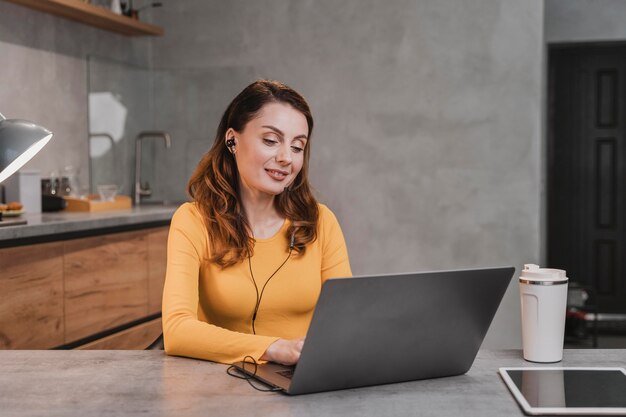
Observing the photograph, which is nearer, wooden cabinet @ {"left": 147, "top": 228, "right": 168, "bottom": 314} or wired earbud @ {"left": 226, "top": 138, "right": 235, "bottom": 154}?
wired earbud @ {"left": 226, "top": 138, "right": 235, "bottom": 154}

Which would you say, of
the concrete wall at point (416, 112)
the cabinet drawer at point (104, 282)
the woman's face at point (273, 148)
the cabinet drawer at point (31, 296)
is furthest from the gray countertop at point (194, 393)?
the concrete wall at point (416, 112)

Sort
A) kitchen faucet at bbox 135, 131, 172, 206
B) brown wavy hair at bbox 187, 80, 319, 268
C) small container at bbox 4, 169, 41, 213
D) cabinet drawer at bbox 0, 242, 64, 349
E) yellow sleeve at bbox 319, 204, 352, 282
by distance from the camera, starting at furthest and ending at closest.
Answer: kitchen faucet at bbox 135, 131, 172, 206 → small container at bbox 4, 169, 41, 213 → cabinet drawer at bbox 0, 242, 64, 349 → yellow sleeve at bbox 319, 204, 352, 282 → brown wavy hair at bbox 187, 80, 319, 268

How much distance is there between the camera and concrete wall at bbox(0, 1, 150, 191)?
143 inches

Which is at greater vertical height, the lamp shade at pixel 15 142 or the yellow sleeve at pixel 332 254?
the lamp shade at pixel 15 142

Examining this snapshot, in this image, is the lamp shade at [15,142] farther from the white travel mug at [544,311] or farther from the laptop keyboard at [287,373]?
the white travel mug at [544,311]

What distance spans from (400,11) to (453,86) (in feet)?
1.71

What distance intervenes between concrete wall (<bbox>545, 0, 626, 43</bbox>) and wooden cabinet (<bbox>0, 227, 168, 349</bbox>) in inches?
149

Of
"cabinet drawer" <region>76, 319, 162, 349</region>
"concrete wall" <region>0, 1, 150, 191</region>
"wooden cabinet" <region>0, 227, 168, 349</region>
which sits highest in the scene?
"concrete wall" <region>0, 1, 150, 191</region>

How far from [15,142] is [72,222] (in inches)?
64.4

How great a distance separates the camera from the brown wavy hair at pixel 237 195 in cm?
196

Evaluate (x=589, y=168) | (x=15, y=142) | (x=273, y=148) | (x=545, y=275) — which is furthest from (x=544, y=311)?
(x=589, y=168)

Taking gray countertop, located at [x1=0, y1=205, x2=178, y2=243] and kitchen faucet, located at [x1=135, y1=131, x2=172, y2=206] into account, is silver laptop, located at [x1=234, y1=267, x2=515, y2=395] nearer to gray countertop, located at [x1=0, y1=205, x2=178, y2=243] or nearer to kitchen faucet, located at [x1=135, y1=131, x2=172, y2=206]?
gray countertop, located at [x1=0, y1=205, x2=178, y2=243]

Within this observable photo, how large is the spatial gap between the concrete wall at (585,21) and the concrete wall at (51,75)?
3.42 metres

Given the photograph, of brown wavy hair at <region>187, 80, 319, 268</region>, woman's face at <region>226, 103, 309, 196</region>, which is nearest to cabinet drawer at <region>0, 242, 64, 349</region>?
brown wavy hair at <region>187, 80, 319, 268</region>
